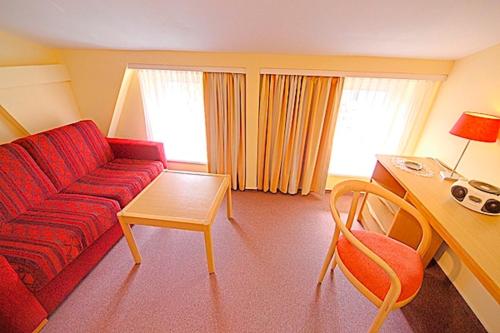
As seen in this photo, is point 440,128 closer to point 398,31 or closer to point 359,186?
point 398,31

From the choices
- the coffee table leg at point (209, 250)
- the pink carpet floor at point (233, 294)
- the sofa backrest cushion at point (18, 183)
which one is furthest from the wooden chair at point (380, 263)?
the sofa backrest cushion at point (18, 183)

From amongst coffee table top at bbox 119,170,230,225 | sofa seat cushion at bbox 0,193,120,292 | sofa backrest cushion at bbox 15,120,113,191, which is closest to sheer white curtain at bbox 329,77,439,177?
coffee table top at bbox 119,170,230,225

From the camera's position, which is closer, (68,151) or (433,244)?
(433,244)

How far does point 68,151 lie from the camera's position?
6.09 ft

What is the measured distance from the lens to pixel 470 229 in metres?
1.07

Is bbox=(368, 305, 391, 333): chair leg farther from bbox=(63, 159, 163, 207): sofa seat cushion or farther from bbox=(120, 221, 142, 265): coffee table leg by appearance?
bbox=(63, 159, 163, 207): sofa seat cushion

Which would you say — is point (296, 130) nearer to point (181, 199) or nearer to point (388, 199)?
point (388, 199)

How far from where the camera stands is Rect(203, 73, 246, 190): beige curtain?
213 cm

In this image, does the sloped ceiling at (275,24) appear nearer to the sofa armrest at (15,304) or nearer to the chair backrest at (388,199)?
the chair backrest at (388,199)

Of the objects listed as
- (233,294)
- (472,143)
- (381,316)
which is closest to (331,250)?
(381,316)

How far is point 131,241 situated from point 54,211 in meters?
0.59

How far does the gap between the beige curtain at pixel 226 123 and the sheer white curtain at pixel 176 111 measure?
8.7 inches

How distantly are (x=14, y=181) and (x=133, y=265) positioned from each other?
40.7 inches

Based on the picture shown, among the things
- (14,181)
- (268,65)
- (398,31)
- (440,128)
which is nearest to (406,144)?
(440,128)
